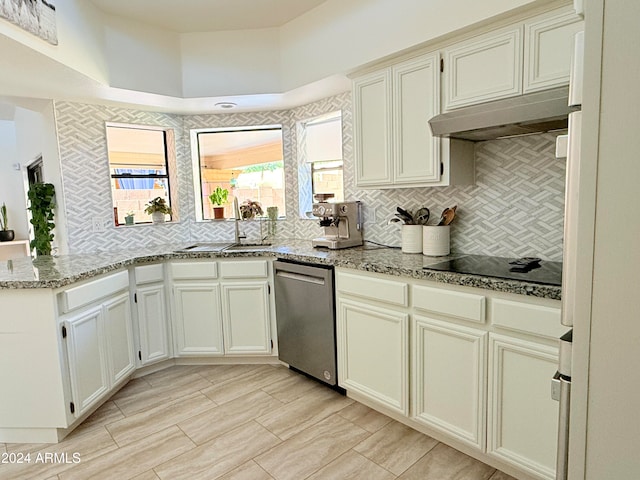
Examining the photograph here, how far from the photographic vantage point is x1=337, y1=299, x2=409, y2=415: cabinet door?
218cm

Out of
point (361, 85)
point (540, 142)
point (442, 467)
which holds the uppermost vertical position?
point (361, 85)

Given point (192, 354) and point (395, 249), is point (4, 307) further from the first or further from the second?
point (395, 249)

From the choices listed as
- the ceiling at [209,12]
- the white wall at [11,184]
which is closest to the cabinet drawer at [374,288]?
the ceiling at [209,12]

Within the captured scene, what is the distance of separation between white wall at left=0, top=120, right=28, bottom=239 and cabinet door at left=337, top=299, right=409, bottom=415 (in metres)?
5.33

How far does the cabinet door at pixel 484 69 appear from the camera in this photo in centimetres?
188

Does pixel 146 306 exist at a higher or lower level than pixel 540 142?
lower

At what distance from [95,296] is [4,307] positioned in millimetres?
443

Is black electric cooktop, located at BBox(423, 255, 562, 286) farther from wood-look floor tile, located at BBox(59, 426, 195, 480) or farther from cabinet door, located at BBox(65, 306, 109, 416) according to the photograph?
cabinet door, located at BBox(65, 306, 109, 416)

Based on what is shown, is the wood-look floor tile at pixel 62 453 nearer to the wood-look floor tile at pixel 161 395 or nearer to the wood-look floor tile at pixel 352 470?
the wood-look floor tile at pixel 161 395

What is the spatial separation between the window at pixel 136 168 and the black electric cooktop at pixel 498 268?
2767 mm

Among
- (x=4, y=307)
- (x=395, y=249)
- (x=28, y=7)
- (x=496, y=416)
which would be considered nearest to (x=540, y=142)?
(x=395, y=249)

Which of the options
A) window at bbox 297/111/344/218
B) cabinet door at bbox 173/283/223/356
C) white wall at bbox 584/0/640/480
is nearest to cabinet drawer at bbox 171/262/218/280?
cabinet door at bbox 173/283/223/356

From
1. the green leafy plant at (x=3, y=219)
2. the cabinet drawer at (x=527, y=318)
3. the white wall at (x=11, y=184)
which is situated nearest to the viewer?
the cabinet drawer at (x=527, y=318)

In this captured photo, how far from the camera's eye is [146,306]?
2979 mm
